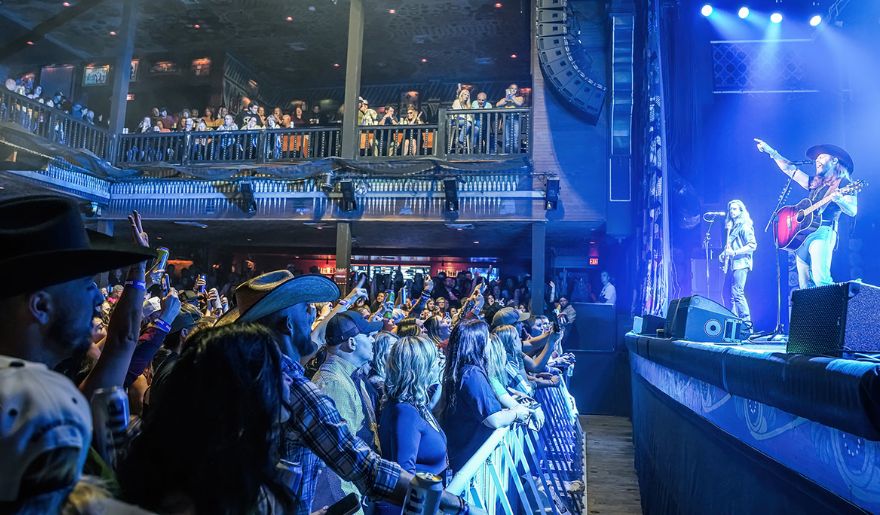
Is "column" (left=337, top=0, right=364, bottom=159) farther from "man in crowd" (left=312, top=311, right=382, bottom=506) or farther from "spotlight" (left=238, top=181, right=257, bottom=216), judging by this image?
"man in crowd" (left=312, top=311, right=382, bottom=506)

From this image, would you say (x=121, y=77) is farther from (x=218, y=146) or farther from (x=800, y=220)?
(x=800, y=220)

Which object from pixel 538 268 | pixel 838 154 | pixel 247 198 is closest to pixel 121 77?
pixel 247 198

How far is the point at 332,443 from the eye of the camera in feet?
6.11

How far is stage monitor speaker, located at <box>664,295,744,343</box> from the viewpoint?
219 inches

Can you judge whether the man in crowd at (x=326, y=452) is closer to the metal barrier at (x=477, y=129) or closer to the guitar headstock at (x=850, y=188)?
the guitar headstock at (x=850, y=188)

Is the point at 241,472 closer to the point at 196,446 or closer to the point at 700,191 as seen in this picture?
the point at 196,446

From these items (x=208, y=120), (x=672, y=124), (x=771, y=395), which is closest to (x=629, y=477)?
(x=771, y=395)

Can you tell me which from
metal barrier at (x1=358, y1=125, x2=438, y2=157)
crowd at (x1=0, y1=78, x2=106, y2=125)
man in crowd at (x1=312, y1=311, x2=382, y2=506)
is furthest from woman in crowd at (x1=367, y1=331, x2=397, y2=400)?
crowd at (x1=0, y1=78, x2=106, y2=125)

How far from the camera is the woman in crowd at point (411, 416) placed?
2.83 meters

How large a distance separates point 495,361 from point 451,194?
307 inches

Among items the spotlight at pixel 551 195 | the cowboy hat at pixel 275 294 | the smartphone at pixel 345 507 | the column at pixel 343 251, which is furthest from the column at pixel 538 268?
the smartphone at pixel 345 507

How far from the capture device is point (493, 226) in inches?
507

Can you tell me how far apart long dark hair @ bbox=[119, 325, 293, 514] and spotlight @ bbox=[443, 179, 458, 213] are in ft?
34.7

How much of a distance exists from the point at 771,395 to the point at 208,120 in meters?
15.7
